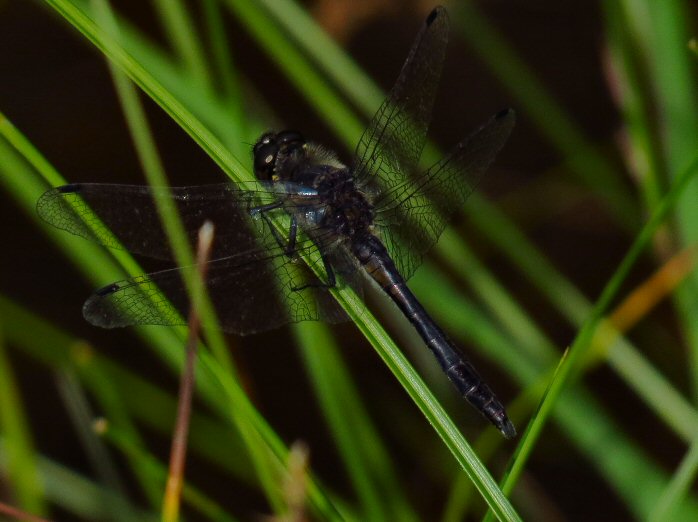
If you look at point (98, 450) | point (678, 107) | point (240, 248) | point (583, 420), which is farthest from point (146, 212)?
point (678, 107)

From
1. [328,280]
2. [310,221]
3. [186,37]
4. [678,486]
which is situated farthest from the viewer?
[186,37]

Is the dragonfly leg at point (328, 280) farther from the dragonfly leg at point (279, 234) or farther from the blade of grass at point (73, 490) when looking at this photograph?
the blade of grass at point (73, 490)

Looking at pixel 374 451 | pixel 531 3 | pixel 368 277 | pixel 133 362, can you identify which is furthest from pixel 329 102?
pixel 531 3

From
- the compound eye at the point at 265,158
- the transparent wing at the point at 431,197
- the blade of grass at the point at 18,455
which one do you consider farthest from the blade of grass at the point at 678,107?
the blade of grass at the point at 18,455

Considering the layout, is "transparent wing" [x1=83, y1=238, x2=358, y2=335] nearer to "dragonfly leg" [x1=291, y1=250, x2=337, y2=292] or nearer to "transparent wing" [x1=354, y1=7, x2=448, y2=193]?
"dragonfly leg" [x1=291, y1=250, x2=337, y2=292]

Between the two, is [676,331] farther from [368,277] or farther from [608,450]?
[368,277]

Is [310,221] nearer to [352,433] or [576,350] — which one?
[352,433]
